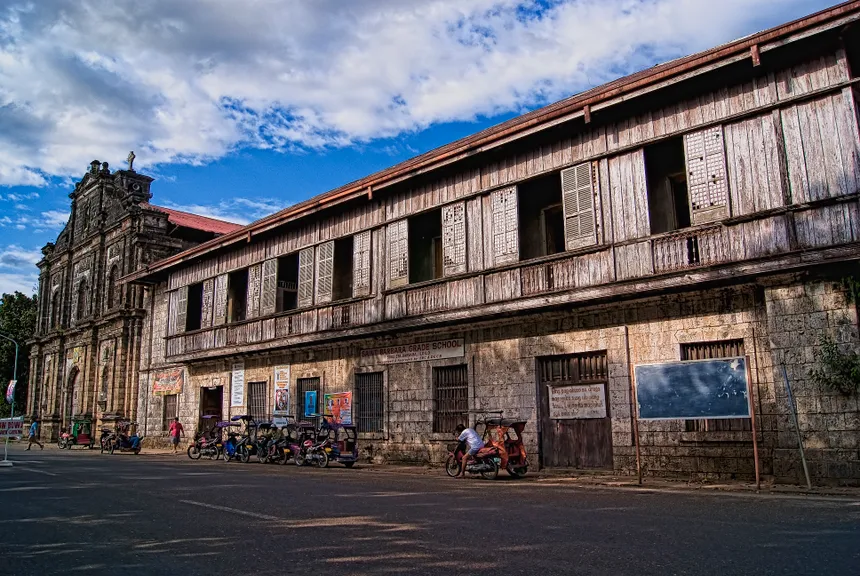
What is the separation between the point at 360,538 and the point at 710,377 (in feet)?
23.6

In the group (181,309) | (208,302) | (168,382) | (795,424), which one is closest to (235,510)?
(795,424)

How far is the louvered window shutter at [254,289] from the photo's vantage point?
2341cm

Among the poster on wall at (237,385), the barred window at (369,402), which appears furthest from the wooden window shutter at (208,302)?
the barred window at (369,402)

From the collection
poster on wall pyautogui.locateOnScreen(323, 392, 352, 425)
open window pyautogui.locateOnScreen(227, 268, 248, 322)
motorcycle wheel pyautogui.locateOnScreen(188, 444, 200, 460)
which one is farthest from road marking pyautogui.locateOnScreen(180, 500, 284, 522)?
open window pyautogui.locateOnScreen(227, 268, 248, 322)

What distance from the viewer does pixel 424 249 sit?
1923 centimetres

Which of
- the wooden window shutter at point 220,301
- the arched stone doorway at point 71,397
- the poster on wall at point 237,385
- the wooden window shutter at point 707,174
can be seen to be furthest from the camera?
the arched stone doorway at point 71,397

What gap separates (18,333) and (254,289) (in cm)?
4039

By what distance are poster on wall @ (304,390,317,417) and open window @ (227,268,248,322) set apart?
497 cm

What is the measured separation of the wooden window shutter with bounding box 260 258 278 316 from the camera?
896 inches

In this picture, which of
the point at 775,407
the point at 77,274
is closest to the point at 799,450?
the point at 775,407

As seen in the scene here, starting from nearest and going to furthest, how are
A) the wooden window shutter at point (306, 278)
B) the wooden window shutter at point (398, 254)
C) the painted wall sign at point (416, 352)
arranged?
the painted wall sign at point (416, 352)
the wooden window shutter at point (398, 254)
the wooden window shutter at point (306, 278)

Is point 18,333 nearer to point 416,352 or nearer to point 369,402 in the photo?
point 369,402

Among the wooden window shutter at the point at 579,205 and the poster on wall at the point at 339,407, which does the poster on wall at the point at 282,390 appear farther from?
the wooden window shutter at the point at 579,205

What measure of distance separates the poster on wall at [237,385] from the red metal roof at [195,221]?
13783 millimetres
